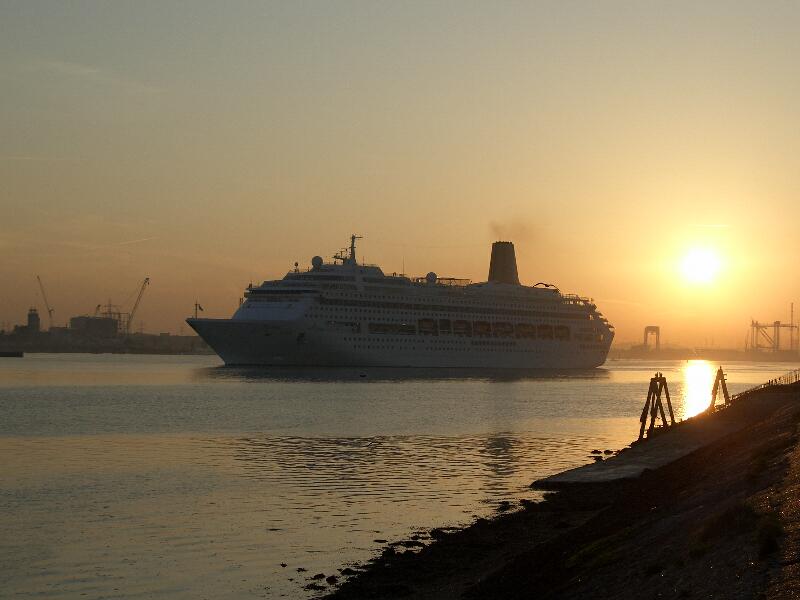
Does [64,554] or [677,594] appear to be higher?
[677,594]

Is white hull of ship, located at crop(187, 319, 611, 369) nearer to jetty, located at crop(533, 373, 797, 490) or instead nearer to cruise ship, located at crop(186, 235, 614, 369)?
cruise ship, located at crop(186, 235, 614, 369)

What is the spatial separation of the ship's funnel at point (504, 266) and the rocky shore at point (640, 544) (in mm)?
125658

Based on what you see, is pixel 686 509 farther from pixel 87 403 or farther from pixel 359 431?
pixel 87 403

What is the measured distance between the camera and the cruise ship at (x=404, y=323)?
11100 centimetres

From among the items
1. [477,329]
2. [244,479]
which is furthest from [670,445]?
[477,329]

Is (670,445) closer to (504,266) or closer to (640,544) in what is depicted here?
(640,544)

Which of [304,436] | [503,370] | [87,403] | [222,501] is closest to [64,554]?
[222,501]

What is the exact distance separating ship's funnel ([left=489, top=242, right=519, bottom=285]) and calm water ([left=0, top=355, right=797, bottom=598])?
8286 centimetres

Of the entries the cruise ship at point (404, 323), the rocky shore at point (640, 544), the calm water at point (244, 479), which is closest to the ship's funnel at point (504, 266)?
the cruise ship at point (404, 323)

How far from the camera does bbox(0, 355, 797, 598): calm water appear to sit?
62.7 ft

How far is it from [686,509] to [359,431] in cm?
3066

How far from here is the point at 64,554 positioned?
19.9 m

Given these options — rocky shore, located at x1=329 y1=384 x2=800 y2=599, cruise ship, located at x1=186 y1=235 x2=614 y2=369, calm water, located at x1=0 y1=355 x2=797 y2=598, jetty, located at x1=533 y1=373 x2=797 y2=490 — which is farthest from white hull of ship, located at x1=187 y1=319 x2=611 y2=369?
rocky shore, located at x1=329 y1=384 x2=800 y2=599

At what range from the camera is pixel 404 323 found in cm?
12238
